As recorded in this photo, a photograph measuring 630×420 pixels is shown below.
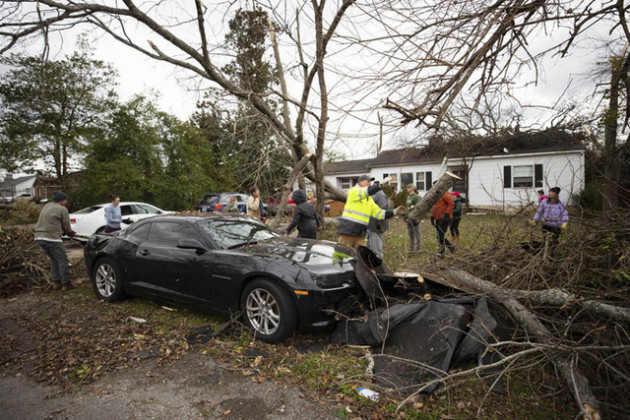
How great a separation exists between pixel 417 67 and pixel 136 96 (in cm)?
1751

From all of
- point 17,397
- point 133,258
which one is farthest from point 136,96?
point 17,397

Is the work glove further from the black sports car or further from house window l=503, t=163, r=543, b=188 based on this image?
house window l=503, t=163, r=543, b=188

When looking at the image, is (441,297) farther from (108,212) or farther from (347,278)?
(108,212)

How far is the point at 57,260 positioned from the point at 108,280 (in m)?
1.62

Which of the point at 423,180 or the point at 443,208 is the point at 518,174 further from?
the point at 443,208

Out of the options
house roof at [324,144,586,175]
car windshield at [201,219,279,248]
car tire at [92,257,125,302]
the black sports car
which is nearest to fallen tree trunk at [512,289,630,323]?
the black sports car

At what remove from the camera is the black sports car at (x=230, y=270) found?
3957 mm

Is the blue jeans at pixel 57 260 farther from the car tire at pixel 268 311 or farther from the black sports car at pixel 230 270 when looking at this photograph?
the car tire at pixel 268 311

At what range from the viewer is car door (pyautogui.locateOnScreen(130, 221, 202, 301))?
483 centimetres

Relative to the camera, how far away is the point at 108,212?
866cm

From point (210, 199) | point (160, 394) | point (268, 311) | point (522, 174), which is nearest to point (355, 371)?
point (268, 311)

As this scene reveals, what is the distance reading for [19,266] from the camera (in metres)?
6.88

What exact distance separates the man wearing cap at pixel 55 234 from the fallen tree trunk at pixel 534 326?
6632 mm

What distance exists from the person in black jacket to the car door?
2142mm
